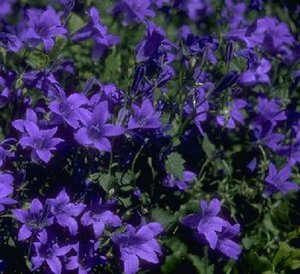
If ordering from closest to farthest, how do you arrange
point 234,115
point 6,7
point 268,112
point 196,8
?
point 234,115 < point 268,112 < point 6,7 < point 196,8

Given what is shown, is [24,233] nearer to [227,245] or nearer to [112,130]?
[112,130]

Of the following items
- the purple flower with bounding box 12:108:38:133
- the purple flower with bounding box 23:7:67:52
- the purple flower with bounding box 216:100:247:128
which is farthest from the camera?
the purple flower with bounding box 216:100:247:128

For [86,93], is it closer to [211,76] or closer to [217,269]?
[211,76]

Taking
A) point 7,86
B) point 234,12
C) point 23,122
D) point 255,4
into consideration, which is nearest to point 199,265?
point 23,122

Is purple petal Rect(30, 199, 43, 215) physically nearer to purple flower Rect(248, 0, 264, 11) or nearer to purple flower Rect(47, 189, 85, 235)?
purple flower Rect(47, 189, 85, 235)

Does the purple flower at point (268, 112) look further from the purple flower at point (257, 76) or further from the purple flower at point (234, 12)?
the purple flower at point (234, 12)

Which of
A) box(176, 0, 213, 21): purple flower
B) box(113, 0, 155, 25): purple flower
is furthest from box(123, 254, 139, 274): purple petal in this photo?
box(176, 0, 213, 21): purple flower

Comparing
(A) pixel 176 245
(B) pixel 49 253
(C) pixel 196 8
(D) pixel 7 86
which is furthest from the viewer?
(C) pixel 196 8
